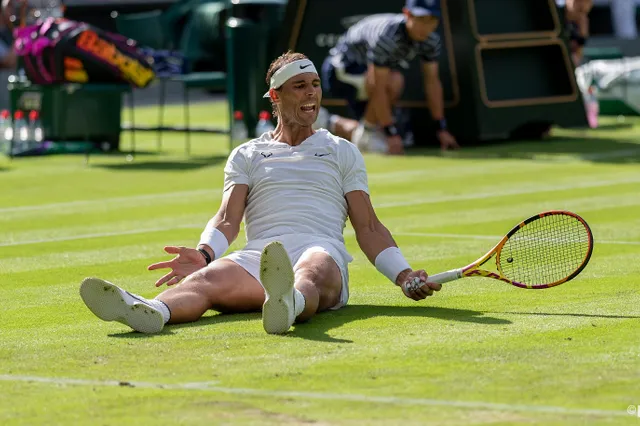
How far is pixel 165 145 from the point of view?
21375 mm

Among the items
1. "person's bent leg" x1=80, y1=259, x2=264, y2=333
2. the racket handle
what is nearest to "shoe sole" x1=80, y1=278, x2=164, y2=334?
"person's bent leg" x1=80, y1=259, x2=264, y2=333

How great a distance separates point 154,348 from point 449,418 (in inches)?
69.9

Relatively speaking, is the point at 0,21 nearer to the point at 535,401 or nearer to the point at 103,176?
the point at 103,176

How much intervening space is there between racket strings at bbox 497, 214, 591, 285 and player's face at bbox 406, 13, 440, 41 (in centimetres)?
966

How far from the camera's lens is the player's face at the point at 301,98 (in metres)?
7.77

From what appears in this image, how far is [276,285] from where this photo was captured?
670cm

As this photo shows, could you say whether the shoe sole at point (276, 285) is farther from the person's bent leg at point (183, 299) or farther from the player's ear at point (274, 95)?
the player's ear at point (274, 95)

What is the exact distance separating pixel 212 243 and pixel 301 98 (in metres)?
0.83

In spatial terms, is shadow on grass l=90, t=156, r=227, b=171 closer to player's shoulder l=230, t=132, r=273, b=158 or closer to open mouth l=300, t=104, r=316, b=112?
player's shoulder l=230, t=132, r=273, b=158

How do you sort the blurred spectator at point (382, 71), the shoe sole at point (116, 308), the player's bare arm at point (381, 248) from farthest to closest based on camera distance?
the blurred spectator at point (382, 71)
the player's bare arm at point (381, 248)
the shoe sole at point (116, 308)

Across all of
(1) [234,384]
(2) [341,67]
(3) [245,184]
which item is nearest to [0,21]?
(2) [341,67]

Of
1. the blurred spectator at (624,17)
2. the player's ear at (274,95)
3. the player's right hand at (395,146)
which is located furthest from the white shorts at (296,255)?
the blurred spectator at (624,17)

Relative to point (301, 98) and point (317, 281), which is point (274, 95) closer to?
point (301, 98)

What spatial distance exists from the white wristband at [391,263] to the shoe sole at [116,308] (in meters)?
1.15
